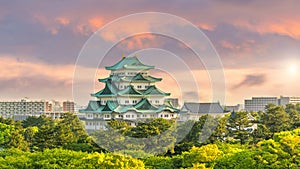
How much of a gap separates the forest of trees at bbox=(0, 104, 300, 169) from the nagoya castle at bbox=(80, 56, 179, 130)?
105 inches

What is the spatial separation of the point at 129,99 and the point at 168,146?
11.7 metres

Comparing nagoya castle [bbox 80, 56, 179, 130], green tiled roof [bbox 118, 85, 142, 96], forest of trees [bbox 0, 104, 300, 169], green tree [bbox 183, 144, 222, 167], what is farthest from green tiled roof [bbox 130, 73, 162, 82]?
green tree [bbox 183, 144, 222, 167]

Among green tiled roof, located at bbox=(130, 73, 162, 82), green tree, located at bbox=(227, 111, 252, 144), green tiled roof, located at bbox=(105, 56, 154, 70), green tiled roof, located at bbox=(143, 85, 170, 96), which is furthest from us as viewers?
green tiled roof, located at bbox=(105, 56, 154, 70)

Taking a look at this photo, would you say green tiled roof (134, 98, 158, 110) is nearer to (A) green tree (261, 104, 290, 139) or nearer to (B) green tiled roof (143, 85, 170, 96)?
(B) green tiled roof (143, 85, 170, 96)

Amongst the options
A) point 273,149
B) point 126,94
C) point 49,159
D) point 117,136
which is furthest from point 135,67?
point 273,149

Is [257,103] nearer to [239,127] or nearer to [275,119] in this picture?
[275,119]

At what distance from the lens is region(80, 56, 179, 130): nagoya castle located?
A: 138ft

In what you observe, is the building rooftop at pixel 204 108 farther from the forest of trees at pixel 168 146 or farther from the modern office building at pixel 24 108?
the modern office building at pixel 24 108

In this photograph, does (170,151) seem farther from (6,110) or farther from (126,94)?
(6,110)

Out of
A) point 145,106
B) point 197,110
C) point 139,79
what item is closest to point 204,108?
point 197,110

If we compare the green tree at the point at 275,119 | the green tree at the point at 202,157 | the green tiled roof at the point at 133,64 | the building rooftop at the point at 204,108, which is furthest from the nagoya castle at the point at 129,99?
the green tree at the point at 202,157

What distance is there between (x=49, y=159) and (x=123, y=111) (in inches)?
584

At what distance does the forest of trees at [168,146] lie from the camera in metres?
24.8

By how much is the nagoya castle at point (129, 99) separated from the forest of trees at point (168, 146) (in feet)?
8.78
